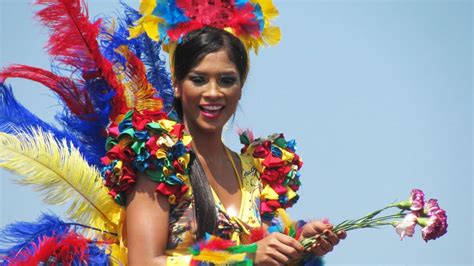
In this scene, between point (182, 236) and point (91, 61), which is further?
point (91, 61)

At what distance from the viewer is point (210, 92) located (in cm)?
415

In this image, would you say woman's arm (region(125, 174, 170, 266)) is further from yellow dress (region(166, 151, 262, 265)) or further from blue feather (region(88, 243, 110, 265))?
blue feather (region(88, 243, 110, 265))

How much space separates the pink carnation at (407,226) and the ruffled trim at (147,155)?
89 centimetres

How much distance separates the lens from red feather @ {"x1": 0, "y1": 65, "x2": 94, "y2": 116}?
4516 millimetres

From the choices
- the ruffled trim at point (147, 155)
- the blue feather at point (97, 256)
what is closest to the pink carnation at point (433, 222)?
the ruffled trim at point (147, 155)

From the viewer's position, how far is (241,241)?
4145mm

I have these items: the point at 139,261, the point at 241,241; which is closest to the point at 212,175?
the point at 241,241

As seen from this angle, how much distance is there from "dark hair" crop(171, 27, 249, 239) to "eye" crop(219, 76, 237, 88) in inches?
3.1

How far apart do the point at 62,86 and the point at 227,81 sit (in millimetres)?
823

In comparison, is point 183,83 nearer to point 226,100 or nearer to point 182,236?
point 226,100

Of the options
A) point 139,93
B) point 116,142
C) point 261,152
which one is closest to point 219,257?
point 116,142

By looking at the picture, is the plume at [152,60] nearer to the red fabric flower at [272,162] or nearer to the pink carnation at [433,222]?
the red fabric flower at [272,162]

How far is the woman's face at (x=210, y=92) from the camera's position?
4.16 m

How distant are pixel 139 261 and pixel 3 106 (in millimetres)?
1111
